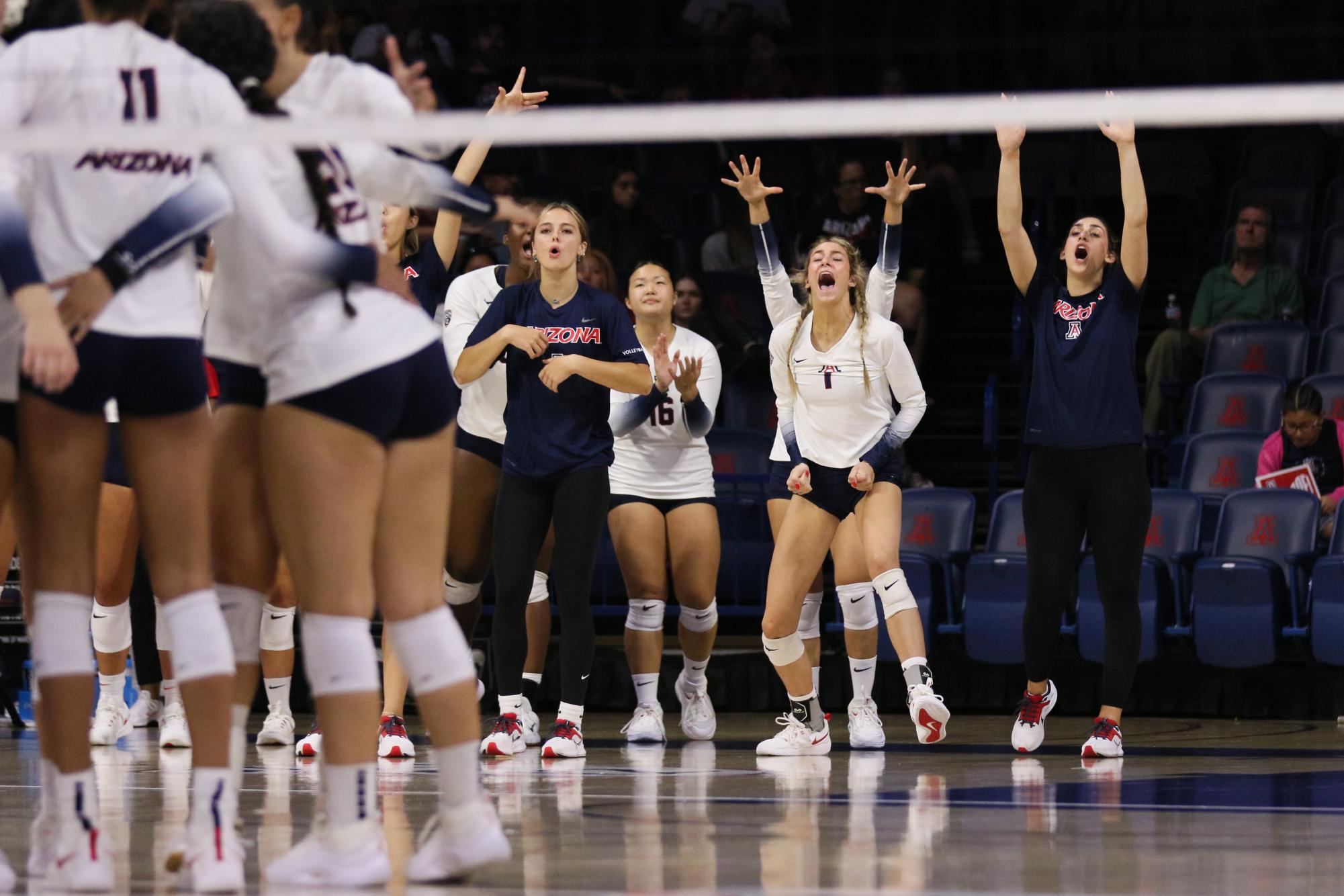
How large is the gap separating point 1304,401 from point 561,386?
398 centimetres

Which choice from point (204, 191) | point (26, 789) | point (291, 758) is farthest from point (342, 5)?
point (204, 191)

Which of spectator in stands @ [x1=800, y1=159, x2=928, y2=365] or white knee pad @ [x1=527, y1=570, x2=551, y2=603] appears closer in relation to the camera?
white knee pad @ [x1=527, y1=570, x2=551, y2=603]

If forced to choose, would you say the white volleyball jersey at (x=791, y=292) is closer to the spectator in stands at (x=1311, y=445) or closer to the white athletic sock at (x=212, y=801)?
the spectator in stands at (x=1311, y=445)

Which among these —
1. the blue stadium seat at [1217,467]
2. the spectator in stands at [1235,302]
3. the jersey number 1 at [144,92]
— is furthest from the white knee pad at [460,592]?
the spectator in stands at [1235,302]

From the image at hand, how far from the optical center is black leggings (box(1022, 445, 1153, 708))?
6.67m

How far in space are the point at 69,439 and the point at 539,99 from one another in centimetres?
232

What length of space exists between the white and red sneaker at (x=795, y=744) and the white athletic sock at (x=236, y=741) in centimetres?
318

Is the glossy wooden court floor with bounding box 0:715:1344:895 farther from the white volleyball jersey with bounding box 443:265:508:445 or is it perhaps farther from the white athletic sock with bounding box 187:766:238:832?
the white volleyball jersey with bounding box 443:265:508:445

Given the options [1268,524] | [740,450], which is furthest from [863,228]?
[1268,524]

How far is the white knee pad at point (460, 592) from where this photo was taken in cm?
707

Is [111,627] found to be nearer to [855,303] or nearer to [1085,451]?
[855,303]

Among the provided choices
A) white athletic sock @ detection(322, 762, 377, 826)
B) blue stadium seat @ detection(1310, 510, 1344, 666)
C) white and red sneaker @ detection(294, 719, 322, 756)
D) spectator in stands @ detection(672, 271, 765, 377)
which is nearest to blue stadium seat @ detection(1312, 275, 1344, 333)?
blue stadium seat @ detection(1310, 510, 1344, 666)

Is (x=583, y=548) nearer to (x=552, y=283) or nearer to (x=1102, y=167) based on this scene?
(x=552, y=283)

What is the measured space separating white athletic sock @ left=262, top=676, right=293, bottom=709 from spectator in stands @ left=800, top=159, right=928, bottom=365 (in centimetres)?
476
